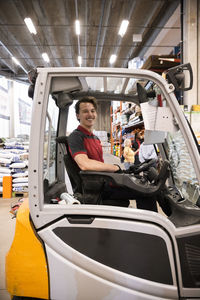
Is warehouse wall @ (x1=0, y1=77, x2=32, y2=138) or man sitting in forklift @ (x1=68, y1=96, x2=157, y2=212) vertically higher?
warehouse wall @ (x1=0, y1=77, x2=32, y2=138)

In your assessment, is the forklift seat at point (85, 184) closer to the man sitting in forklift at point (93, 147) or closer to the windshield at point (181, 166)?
the man sitting in forklift at point (93, 147)

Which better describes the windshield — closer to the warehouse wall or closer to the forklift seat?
the forklift seat

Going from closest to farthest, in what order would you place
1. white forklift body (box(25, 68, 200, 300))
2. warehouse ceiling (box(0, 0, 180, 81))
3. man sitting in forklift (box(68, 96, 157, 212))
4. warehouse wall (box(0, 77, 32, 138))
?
1. white forklift body (box(25, 68, 200, 300))
2. man sitting in forklift (box(68, 96, 157, 212))
3. warehouse ceiling (box(0, 0, 180, 81))
4. warehouse wall (box(0, 77, 32, 138))

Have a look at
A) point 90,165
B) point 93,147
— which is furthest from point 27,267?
point 93,147

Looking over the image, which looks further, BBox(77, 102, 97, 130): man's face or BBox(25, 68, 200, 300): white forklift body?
BBox(77, 102, 97, 130): man's face

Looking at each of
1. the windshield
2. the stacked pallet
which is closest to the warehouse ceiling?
the stacked pallet

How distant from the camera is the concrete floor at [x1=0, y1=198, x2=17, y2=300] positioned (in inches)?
89.7

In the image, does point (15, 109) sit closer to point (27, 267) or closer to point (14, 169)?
point (14, 169)

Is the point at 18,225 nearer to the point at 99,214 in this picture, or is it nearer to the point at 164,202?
the point at 99,214

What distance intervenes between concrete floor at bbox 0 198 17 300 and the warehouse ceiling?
6.84m

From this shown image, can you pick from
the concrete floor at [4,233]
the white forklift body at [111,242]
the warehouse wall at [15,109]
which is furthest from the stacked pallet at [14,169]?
the warehouse wall at [15,109]

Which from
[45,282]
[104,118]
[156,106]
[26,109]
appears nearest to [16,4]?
[156,106]

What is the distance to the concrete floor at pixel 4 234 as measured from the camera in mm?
2278

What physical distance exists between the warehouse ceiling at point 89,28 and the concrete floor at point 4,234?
6842mm
